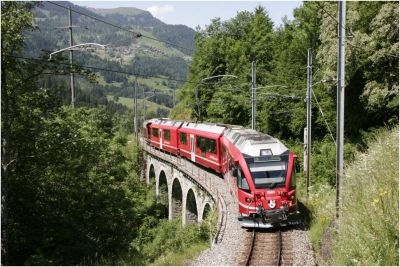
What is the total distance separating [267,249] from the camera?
13.2 meters

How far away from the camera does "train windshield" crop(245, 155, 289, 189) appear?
15000 millimetres

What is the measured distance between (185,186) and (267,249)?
17.0m

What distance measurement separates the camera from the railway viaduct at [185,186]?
72.8 feet

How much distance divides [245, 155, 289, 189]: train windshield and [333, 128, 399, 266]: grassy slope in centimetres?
380

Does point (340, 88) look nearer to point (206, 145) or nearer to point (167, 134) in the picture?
point (206, 145)

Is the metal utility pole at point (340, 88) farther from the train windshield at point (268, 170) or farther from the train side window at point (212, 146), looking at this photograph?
the train side window at point (212, 146)

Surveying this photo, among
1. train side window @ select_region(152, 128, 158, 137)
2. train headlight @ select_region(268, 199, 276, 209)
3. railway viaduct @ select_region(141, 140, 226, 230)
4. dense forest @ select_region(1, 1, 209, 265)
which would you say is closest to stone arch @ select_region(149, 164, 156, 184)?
railway viaduct @ select_region(141, 140, 226, 230)

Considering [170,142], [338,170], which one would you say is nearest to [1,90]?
[338,170]

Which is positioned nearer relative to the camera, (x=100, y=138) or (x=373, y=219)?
(x=373, y=219)

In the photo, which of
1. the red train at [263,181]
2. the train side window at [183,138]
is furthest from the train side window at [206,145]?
the red train at [263,181]

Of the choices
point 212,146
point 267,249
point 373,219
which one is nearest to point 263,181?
point 267,249

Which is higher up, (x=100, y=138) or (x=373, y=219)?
(x=100, y=138)

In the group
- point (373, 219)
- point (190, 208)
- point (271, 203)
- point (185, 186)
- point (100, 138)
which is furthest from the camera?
point (190, 208)

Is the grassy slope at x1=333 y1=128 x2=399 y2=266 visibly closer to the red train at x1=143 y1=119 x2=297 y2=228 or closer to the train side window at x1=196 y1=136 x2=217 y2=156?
the red train at x1=143 y1=119 x2=297 y2=228
